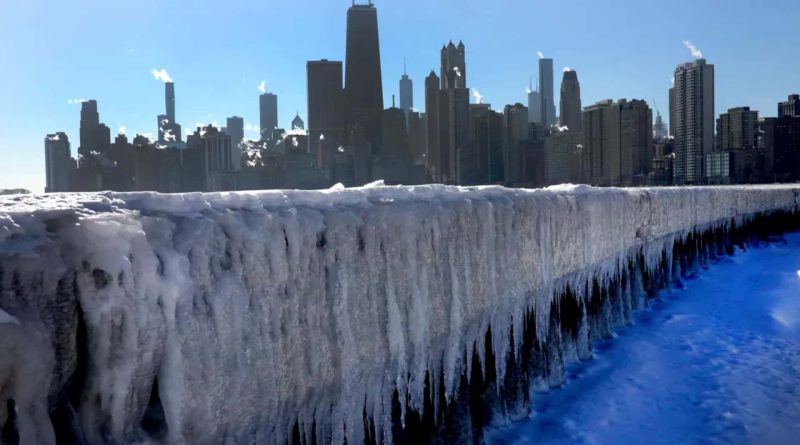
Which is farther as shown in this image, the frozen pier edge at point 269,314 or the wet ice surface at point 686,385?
the wet ice surface at point 686,385

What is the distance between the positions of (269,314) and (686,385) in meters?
4.94

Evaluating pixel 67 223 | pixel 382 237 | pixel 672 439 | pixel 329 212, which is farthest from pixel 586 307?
pixel 67 223

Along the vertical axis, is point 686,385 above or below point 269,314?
below

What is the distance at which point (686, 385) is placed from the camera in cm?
593

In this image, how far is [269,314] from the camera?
254 centimetres

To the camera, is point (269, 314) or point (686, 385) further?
point (686, 385)

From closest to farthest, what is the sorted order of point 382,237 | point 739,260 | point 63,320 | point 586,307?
point 63,320 → point 382,237 → point 586,307 → point 739,260

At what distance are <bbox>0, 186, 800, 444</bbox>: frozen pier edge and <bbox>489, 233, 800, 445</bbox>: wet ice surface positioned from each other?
0.57 metres

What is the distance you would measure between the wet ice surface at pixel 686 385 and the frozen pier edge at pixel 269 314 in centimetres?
57

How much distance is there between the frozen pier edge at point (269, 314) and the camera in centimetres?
188

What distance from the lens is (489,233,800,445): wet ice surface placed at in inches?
190

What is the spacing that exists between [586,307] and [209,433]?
5458 mm

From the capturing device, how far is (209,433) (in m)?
2.25

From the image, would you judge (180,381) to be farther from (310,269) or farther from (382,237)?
(382,237)
